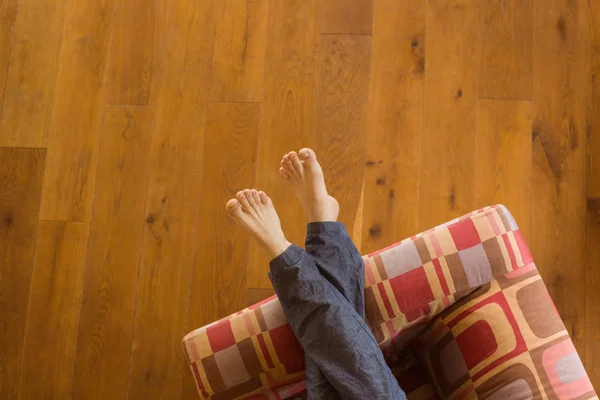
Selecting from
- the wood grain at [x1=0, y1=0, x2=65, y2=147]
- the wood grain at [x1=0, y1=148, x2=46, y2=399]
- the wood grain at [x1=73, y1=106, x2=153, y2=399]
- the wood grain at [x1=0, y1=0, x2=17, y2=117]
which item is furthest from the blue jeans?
the wood grain at [x1=0, y1=0, x2=17, y2=117]

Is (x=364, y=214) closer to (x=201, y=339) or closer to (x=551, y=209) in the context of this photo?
(x=551, y=209)

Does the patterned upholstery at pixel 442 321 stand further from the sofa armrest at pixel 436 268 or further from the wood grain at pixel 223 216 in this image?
the wood grain at pixel 223 216

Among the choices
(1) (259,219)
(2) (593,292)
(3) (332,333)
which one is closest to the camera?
(3) (332,333)

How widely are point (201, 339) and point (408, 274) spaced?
52 cm

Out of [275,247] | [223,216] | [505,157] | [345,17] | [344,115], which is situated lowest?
[275,247]

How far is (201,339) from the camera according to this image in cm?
148

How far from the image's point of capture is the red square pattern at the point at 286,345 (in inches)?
57.4

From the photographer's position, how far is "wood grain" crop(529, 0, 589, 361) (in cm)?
185

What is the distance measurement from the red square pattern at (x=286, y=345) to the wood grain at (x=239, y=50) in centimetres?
86

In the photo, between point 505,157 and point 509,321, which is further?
point 505,157

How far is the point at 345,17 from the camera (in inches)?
80.4

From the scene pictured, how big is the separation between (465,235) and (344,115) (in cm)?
69

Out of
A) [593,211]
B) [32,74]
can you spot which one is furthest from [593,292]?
[32,74]

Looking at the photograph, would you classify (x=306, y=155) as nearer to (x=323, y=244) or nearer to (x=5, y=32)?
(x=323, y=244)
